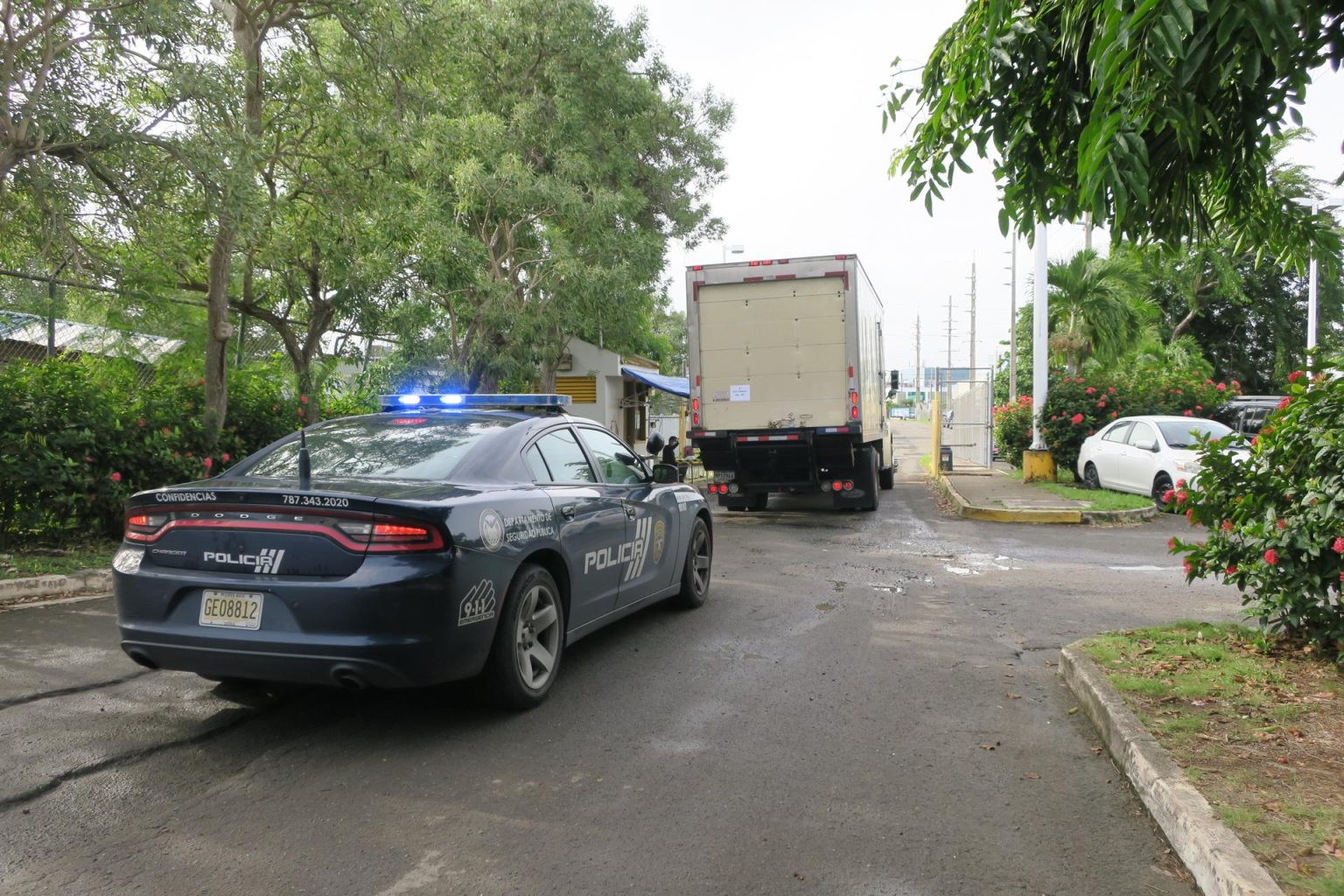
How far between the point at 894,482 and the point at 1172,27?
1950 centimetres

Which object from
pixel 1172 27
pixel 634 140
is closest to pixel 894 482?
pixel 634 140

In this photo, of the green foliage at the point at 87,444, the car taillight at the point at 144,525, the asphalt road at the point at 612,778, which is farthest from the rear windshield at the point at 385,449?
the green foliage at the point at 87,444

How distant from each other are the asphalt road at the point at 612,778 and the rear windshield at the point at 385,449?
1168 mm

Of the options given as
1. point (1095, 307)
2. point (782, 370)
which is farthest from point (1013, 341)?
point (782, 370)

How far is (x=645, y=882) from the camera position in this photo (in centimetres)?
315

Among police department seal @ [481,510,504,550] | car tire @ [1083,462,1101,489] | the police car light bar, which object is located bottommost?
car tire @ [1083,462,1101,489]

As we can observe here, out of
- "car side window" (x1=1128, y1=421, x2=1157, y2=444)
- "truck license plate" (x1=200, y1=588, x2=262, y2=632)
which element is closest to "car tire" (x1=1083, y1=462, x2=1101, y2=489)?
"car side window" (x1=1128, y1=421, x2=1157, y2=444)

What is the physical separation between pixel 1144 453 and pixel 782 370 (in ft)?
20.9

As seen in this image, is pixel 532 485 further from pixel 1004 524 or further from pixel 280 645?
pixel 1004 524

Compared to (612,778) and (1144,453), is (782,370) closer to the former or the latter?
(1144,453)

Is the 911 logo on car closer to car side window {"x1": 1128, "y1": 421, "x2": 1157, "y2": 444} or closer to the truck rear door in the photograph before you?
the truck rear door

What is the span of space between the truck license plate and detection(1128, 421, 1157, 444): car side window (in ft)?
48.2

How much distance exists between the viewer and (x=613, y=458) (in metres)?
6.54

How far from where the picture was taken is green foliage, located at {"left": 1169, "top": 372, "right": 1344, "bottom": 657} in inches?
197
